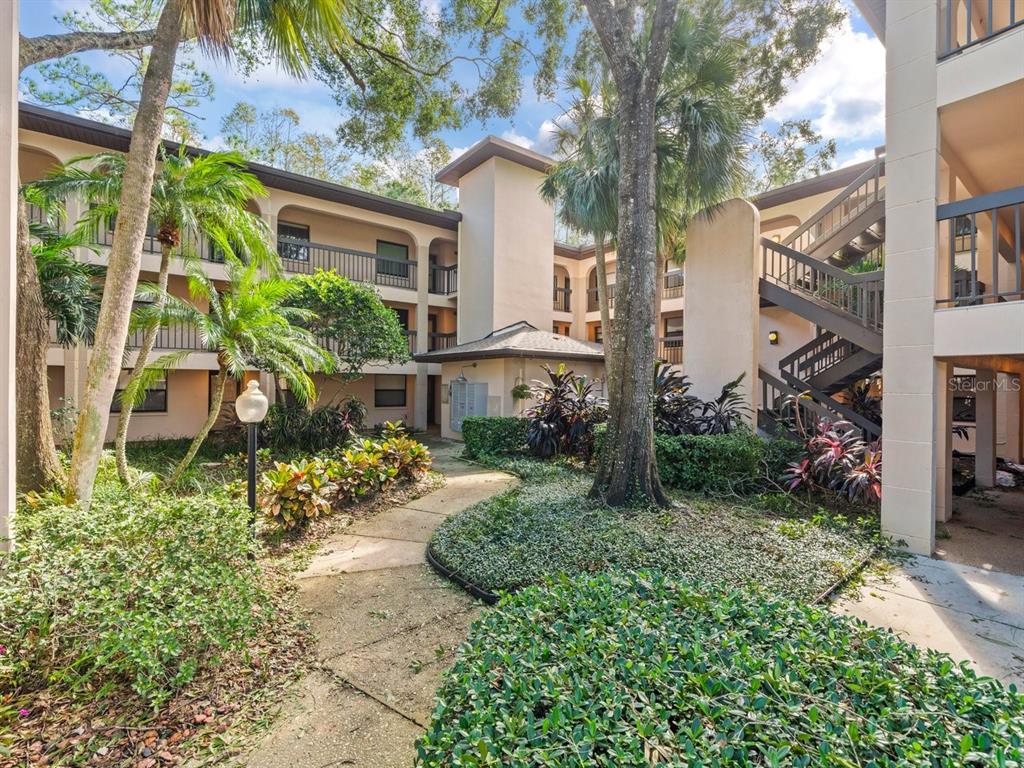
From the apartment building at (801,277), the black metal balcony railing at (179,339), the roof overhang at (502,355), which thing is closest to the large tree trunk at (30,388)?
the apartment building at (801,277)

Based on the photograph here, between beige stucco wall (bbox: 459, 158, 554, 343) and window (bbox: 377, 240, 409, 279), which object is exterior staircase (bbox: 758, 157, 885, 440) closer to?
beige stucco wall (bbox: 459, 158, 554, 343)

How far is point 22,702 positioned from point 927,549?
7.98 m

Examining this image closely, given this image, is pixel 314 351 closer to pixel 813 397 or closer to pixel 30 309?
pixel 30 309

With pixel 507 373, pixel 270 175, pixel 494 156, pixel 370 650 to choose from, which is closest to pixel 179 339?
pixel 270 175

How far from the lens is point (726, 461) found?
771cm

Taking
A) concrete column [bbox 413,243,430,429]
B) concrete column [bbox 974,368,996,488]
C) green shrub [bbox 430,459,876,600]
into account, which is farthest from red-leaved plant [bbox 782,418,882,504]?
concrete column [bbox 413,243,430,429]

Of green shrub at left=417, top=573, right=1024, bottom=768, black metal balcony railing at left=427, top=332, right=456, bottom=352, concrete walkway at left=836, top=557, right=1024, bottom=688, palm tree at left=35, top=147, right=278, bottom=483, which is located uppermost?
palm tree at left=35, top=147, right=278, bottom=483

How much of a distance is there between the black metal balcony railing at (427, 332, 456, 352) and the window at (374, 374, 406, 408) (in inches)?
72.4

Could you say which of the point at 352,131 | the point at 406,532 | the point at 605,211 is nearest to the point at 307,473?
the point at 406,532

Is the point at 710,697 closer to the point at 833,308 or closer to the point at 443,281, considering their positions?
the point at 833,308

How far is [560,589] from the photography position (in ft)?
9.09

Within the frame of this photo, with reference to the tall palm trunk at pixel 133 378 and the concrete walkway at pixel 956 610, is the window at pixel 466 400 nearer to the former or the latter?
the tall palm trunk at pixel 133 378

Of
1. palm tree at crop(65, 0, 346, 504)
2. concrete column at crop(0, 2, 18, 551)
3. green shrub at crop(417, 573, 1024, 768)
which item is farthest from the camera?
palm tree at crop(65, 0, 346, 504)

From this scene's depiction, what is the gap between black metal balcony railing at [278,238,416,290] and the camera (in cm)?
1580
